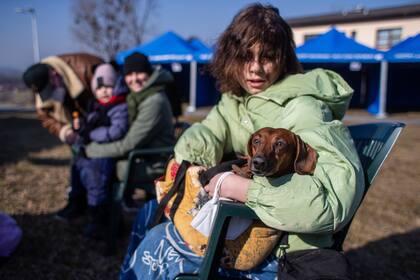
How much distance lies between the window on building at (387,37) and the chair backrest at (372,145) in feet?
84.4

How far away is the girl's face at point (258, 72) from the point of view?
195cm

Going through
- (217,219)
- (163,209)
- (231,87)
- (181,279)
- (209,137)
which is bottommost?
(181,279)

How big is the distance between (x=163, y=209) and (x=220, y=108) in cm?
70

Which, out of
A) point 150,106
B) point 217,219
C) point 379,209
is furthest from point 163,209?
point 379,209

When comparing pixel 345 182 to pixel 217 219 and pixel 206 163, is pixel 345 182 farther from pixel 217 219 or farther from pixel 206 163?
pixel 206 163

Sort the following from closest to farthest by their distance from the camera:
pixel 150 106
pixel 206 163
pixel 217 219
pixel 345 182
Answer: pixel 345 182 → pixel 217 219 → pixel 206 163 → pixel 150 106

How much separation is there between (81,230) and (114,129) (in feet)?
3.46

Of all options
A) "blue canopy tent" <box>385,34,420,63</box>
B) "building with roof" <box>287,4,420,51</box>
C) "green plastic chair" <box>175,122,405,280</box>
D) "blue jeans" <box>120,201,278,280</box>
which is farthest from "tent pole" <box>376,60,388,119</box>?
"blue jeans" <box>120,201,278,280</box>

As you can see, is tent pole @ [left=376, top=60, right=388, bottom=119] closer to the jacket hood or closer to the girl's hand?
the jacket hood

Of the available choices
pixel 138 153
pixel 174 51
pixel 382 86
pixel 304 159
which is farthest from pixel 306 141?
pixel 382 86

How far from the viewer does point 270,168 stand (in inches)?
57.3

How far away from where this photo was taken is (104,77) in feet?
11.1

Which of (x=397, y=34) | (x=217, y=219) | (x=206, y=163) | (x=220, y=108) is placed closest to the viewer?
(x=217, y=219)

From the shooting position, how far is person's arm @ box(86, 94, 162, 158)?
10.5ft
